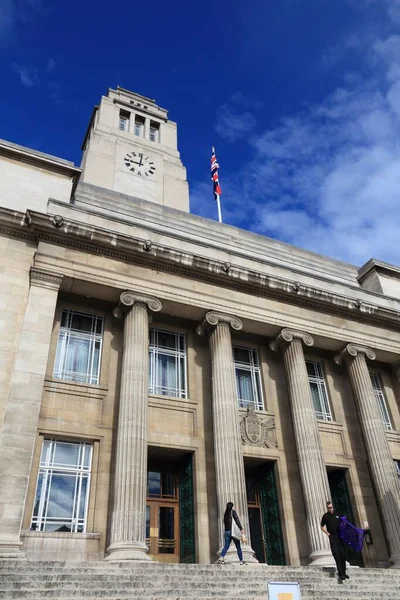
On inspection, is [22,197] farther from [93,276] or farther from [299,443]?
[299,443]

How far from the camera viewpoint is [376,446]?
1800 centimetres

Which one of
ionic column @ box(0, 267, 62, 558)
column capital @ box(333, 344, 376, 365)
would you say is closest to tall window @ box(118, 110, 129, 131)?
column capital @ box(333, 344, 376, 365)

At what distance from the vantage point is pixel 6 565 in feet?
32.0

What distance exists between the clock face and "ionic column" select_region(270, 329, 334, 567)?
70.2 ft

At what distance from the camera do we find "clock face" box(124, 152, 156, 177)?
3606 cm

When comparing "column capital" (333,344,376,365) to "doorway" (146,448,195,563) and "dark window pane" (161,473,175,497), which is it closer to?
"doorway" (146,448,195,563)

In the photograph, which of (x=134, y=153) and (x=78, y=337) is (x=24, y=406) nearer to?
(x=78, y=337)

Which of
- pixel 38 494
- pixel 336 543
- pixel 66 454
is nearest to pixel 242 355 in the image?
pixel 66 454

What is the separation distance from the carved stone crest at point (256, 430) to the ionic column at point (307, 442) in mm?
924

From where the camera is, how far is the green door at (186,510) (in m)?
14.8

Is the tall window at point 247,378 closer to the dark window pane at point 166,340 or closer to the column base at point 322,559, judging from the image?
the dark window pane at point 166,340

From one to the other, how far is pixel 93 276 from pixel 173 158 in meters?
25.2

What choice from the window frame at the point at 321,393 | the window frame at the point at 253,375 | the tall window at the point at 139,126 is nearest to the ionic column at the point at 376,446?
the window frame at the point at 321,393

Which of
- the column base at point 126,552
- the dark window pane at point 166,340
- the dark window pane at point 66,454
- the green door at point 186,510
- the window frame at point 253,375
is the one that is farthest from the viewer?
the window frame at point 253,375
